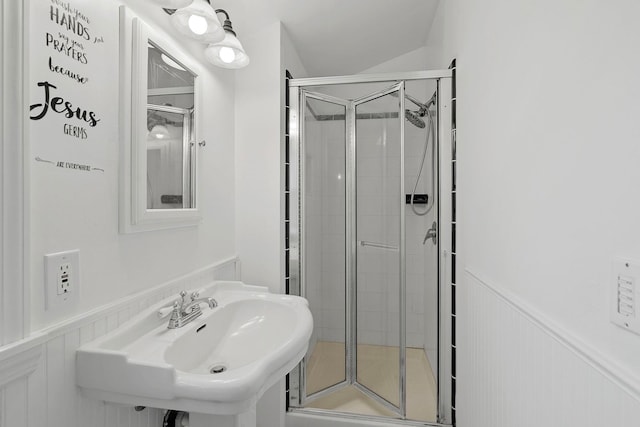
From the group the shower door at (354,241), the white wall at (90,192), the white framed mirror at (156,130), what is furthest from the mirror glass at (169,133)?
the shower door at (354,241)

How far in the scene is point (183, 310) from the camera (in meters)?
1.12

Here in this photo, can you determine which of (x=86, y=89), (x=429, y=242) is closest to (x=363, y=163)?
(x=429, y=242)

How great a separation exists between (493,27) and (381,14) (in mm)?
1050

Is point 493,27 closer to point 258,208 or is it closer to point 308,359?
point 258,208

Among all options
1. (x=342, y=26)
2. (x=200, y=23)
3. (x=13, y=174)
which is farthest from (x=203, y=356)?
(x=342, y=26)

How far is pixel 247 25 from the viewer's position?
1664 millimetres

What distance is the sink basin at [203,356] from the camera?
0.77 m

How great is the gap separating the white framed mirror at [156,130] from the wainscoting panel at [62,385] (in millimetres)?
274

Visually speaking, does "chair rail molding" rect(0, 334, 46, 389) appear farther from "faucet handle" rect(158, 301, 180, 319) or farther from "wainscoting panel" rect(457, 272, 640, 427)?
"wainscoting panel" rect(457, 272, 640, 427)

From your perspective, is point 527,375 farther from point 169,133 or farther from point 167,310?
point 169,133

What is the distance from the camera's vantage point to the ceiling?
1.64 meters

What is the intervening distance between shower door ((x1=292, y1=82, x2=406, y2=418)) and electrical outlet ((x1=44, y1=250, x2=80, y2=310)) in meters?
1.14

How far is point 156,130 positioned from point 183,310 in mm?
660

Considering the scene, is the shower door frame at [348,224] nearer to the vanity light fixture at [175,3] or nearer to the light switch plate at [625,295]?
the vanity light fixture at [175,3]
